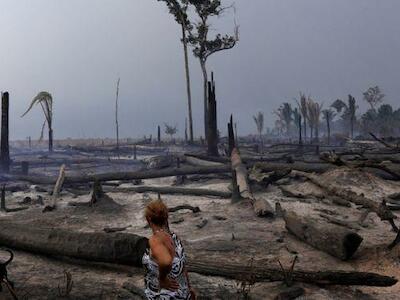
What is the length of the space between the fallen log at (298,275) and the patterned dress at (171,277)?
7.60ft

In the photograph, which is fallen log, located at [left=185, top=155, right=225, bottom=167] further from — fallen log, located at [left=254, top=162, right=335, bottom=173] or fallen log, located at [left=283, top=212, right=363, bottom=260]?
fallen log, located at [left=283, top=212, right=363, bottom=260]

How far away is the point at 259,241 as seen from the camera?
7551 mm

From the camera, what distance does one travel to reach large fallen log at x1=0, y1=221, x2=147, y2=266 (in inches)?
224

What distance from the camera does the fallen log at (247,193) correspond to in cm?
965

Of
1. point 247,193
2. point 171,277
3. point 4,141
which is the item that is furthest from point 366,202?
point 4,141

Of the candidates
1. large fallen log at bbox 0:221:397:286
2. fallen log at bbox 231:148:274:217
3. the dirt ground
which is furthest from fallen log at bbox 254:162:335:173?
large fallen log at bbox 0:221:397:286

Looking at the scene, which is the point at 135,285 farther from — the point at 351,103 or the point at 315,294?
the point at 351,103

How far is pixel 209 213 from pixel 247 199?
150 cm

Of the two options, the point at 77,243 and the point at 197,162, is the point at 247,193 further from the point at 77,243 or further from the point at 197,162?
the point at 197,162

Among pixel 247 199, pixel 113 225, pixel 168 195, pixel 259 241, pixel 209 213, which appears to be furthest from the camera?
pixel 168 195

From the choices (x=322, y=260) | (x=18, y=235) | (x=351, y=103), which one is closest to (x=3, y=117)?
(x=18, y=235)

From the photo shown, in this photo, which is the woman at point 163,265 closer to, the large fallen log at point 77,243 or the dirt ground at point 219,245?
the dirt ground at point 219,245

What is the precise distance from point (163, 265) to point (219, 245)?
461 centimetres

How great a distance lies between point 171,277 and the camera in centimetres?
299
